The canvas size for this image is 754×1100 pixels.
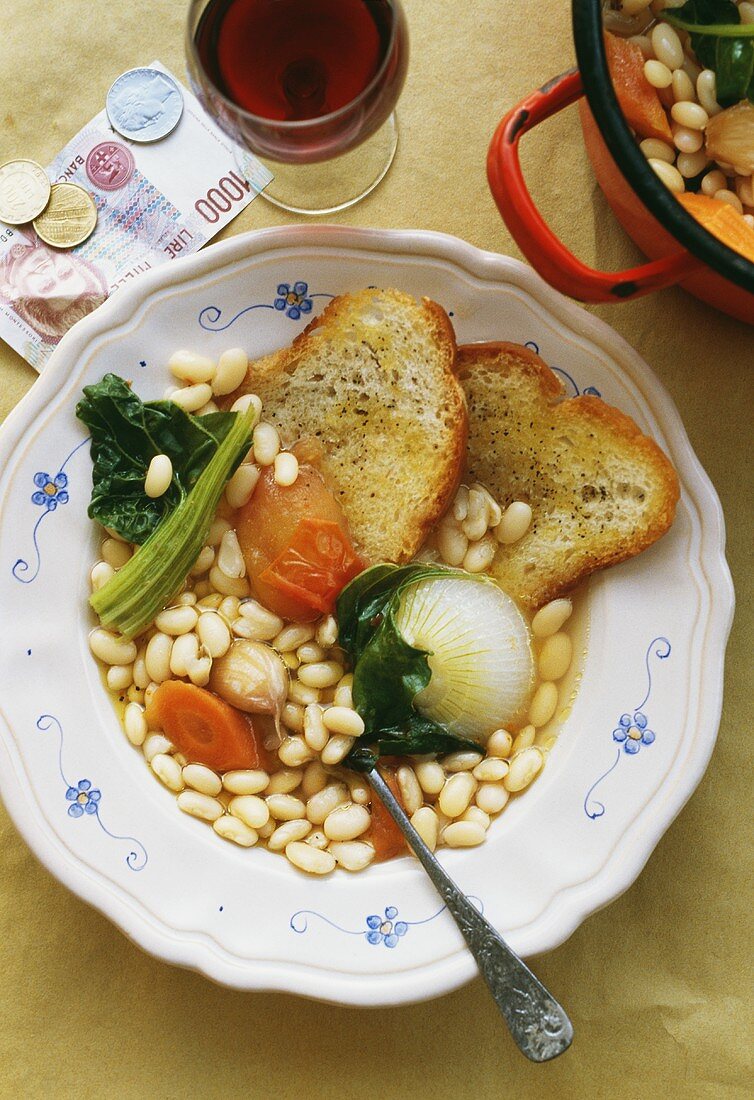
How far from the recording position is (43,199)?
74.2 inches

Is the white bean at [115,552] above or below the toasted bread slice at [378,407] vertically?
above

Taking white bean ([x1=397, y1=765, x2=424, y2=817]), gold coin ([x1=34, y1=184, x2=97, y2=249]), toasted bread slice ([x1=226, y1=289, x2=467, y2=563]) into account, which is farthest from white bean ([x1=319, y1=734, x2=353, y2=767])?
gold coin ([x1=34, y1=184, x2=97, y2=249])

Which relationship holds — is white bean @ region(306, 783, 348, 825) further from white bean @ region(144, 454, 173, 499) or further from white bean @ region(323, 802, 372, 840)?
white bean @ region(144, 454, 173, 499)

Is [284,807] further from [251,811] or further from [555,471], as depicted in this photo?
[555,471]

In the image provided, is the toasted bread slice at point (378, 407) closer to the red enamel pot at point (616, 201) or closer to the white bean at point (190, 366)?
the white bean at point (190, 366)

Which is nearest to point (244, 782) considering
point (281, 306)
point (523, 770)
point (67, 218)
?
point (523, 770)

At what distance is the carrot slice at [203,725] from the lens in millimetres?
1683

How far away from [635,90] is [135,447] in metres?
1.05

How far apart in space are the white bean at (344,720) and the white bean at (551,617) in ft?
1.25

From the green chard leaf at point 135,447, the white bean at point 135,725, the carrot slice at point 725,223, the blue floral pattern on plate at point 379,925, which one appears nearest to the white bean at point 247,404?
the green chard leaf at point 135,447

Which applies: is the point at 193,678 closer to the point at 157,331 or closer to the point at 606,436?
the point at 157,331

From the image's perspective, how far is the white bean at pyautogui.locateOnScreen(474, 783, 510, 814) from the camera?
1698 millimetres

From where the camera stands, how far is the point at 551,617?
69.0 inches

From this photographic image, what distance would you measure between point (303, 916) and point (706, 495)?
1032 mm
